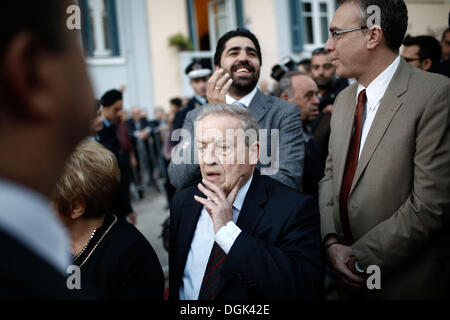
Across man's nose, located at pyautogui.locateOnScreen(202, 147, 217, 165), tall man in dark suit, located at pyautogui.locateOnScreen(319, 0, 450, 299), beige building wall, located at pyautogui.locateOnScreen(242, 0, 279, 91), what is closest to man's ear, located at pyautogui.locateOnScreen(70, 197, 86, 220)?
man's nose, located at pyautogui.locateOnScreen(202, 147, 217, 165)

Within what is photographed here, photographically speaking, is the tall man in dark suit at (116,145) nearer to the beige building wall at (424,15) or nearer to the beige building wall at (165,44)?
the beige building wall at (165,44)

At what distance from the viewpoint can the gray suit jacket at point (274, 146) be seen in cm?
223

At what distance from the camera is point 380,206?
1923 millimetres

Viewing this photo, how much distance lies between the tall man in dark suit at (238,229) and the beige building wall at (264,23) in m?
10.5

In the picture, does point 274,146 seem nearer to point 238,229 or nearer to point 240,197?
point 240,197

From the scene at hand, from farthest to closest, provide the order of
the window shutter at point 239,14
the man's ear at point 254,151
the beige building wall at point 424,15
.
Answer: the window shutter at point 239,14 < the beige building wall at point 424,15 < the man's ear at point 254,151

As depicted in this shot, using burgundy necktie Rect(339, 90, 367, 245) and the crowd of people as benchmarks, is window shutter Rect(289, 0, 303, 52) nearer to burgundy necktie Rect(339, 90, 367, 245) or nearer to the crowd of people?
the crowd of people

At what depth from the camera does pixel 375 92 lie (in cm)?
205

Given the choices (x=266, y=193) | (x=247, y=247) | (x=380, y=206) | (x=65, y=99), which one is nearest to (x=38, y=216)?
(x=65, y=99)

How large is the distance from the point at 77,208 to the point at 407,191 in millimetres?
1588

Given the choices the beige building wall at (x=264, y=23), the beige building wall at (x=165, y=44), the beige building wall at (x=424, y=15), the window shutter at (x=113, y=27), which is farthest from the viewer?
the beige building wall at (x=264, y=23)

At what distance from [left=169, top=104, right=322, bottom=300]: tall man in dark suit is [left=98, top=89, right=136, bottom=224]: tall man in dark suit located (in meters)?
1.70

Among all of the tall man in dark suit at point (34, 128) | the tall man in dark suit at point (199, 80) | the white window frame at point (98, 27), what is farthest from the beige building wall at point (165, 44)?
the tall man in dark suit at point (34, 128)

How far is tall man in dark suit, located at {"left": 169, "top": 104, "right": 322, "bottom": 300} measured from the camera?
158 centimetres
